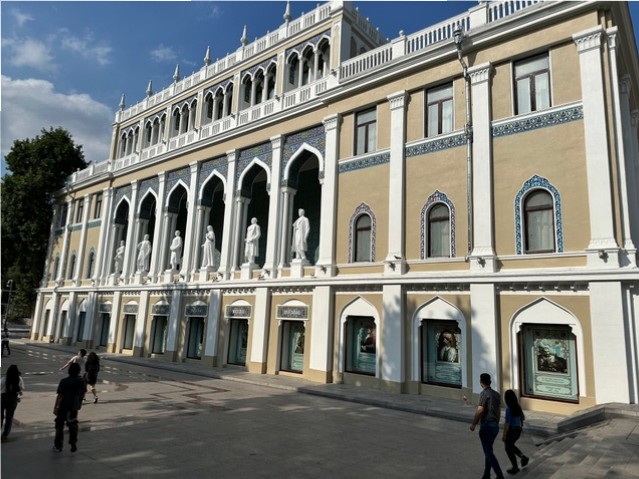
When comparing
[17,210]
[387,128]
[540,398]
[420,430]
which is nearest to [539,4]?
[387,128]

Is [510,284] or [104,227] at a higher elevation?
[104,227]

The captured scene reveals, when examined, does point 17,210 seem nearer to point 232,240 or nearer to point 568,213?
point 232,240

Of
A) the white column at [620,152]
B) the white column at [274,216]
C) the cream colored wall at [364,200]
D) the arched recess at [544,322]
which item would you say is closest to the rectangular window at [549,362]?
the arched recess at [544,322]

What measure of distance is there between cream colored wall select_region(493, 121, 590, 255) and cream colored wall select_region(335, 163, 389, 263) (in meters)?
3.77

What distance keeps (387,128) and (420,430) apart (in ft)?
33.4

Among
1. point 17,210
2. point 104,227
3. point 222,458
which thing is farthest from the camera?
point 17,210

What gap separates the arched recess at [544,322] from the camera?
1090 cm

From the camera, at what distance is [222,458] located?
23.3 feet

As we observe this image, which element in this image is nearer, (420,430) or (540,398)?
(420,430)

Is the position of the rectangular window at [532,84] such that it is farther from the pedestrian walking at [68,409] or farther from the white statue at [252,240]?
the pedestrian walking at [68,409]

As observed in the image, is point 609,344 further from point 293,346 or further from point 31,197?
point 31,197

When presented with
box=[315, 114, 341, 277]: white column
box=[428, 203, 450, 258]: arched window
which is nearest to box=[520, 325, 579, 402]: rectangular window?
box=[428, 203, 450, 258]: arched window

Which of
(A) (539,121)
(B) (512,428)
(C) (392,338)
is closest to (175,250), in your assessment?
(C) (392,338)

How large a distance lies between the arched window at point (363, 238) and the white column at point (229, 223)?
22.8 feet
